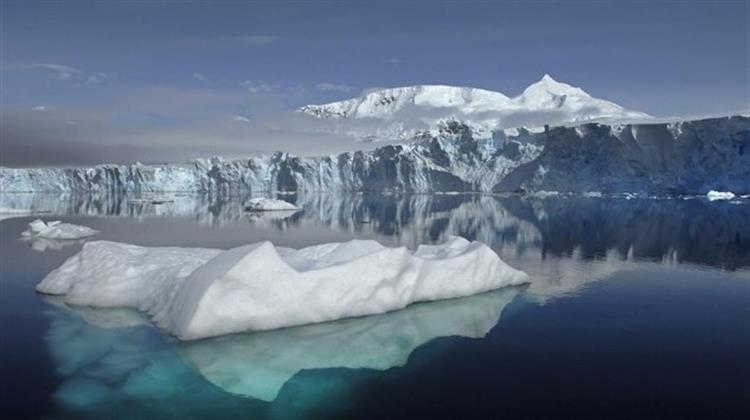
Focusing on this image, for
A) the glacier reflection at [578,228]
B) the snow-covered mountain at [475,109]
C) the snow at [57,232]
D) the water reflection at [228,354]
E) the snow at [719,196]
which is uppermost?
the snow-covered mountain at [475,109]

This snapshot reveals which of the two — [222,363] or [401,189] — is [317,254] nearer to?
[222,363]

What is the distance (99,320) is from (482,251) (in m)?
8.26

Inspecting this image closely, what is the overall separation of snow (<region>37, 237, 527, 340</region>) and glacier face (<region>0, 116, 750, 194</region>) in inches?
1673

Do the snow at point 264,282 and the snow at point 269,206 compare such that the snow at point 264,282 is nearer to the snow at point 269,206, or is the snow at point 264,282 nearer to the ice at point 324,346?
the ice at point 324,346

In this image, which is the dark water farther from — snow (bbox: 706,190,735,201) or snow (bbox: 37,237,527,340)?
snow (bbox: 706,190,735,201)

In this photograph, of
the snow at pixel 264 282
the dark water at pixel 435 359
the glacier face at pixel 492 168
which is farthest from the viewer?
the glacier face at pixel 492 168

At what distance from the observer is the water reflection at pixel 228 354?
7242 millimetres

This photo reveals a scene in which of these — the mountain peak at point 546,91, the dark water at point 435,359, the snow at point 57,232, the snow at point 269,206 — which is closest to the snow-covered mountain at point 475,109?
the mountain peak at point 546,91

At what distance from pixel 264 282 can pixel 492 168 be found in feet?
186

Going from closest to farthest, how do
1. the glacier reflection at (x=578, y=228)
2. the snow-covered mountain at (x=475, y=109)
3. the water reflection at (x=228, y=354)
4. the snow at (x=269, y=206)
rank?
1. the water reflection at (x=228, y=354)
2. the glacier reflection at (x=578, y=228)
3. the snow at (x=269, y=206)
4. the snow-covered mountain at (x=475, y=109)

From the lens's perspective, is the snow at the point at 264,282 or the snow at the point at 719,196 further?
the snow at the point at 719,196

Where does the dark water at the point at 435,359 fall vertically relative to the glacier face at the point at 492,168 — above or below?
below

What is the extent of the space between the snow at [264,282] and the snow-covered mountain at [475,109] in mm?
81162

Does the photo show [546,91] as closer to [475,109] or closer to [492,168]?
[475,109]
